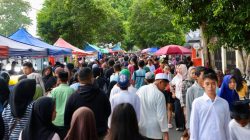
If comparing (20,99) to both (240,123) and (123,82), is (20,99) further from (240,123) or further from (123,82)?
(240,123)

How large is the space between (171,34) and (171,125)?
32312mm

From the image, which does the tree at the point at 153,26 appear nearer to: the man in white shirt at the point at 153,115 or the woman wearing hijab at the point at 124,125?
the man in white shirt at the point at 153,115

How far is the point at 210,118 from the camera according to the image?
4.78 meters

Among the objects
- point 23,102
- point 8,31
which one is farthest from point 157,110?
point 8,31

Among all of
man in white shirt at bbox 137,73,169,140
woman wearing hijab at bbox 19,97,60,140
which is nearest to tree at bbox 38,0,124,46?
man in white shirt at bbox 137,73,169,140

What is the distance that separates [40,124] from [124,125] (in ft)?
3.66

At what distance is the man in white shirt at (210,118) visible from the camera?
4770 mm

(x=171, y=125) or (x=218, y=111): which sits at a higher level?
(x=218, y=111)

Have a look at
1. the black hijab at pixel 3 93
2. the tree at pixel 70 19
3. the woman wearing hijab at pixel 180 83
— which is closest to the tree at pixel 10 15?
the tree at pixel 70 19

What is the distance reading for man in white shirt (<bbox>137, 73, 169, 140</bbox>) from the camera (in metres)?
5.53

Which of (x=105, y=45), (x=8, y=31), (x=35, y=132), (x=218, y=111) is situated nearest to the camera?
(x=35, y=132)

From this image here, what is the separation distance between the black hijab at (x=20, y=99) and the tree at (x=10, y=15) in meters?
73.1

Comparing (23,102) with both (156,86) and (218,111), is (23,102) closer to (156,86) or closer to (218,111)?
(156,86)

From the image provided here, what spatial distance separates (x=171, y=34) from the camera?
139 feet
